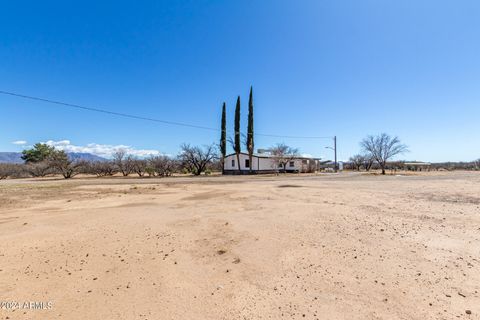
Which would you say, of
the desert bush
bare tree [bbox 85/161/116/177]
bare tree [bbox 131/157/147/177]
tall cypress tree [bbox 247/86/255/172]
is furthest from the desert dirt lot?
Result: the desert bush

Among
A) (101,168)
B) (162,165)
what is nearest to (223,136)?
(162,165)

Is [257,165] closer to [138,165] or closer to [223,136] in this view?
[223,136]

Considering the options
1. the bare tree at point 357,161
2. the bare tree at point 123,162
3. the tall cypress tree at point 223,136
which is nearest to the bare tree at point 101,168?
the bare tree at point 123,162

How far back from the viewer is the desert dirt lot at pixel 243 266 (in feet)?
10.6

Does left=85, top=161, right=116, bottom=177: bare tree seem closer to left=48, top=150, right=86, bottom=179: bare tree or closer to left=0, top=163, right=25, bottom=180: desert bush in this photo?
left=48, top=150, right=86, bottom=179: bare tree

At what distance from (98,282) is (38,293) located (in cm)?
74

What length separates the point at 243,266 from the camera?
14.7 feet

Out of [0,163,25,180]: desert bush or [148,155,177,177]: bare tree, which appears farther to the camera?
[148,155,177,177]: bare tree

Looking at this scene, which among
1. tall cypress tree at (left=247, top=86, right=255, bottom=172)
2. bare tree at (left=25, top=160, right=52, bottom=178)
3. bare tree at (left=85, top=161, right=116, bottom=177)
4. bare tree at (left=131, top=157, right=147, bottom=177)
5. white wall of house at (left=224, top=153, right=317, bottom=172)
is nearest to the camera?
bare tree at (left=25, top=160, right=52, bottom=178)

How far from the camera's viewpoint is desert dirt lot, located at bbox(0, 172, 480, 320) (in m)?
3.22

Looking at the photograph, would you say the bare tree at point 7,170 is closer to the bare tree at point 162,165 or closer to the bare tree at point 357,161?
the bare tree at point 162,165

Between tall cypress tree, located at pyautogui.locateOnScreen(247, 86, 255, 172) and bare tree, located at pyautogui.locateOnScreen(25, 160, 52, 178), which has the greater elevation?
tall cypress tree, located at pyautogui.locateOnScreen(247, 86, 255, 172)

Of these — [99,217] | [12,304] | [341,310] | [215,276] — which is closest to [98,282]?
[12,304]

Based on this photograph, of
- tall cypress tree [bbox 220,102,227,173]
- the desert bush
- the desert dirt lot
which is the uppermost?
tall cypress tree [bbox 220,102,227,173]
